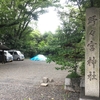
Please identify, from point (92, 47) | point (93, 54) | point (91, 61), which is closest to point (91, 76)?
point (91, 61)

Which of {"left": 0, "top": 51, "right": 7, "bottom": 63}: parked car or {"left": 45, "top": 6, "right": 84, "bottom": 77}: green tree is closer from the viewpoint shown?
{"left": 45, "top": 6, "right": 84, "bottom": 77}: green tree

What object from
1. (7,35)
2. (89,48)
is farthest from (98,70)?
(7,35)

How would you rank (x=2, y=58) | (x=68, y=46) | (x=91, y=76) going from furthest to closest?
(x=2, y=58) < (x=68, y=46) < (x=91, y=76)

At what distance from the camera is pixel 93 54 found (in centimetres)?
502

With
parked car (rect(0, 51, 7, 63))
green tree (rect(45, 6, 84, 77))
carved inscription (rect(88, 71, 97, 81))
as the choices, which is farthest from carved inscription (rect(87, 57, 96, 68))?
parked car (rect(0, 51, 7, 63))

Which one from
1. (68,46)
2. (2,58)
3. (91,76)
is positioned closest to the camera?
(91,76)

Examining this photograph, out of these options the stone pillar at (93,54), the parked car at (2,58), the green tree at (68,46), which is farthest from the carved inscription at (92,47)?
the parked car at (2,58)

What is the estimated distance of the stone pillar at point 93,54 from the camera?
4968mm

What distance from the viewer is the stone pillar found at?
4968 millimetres

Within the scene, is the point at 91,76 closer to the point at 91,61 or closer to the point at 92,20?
the point at 91,61

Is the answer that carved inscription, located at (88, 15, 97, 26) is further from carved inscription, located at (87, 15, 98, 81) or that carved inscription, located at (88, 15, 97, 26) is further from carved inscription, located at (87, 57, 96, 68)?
carved inscription, located at (87, 57, 96, 68)

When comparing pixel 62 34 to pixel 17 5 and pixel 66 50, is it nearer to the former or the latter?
pixel 66 50

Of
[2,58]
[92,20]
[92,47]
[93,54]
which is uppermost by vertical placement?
[92,20]

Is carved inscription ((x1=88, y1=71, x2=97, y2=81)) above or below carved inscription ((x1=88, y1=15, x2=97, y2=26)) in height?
below
